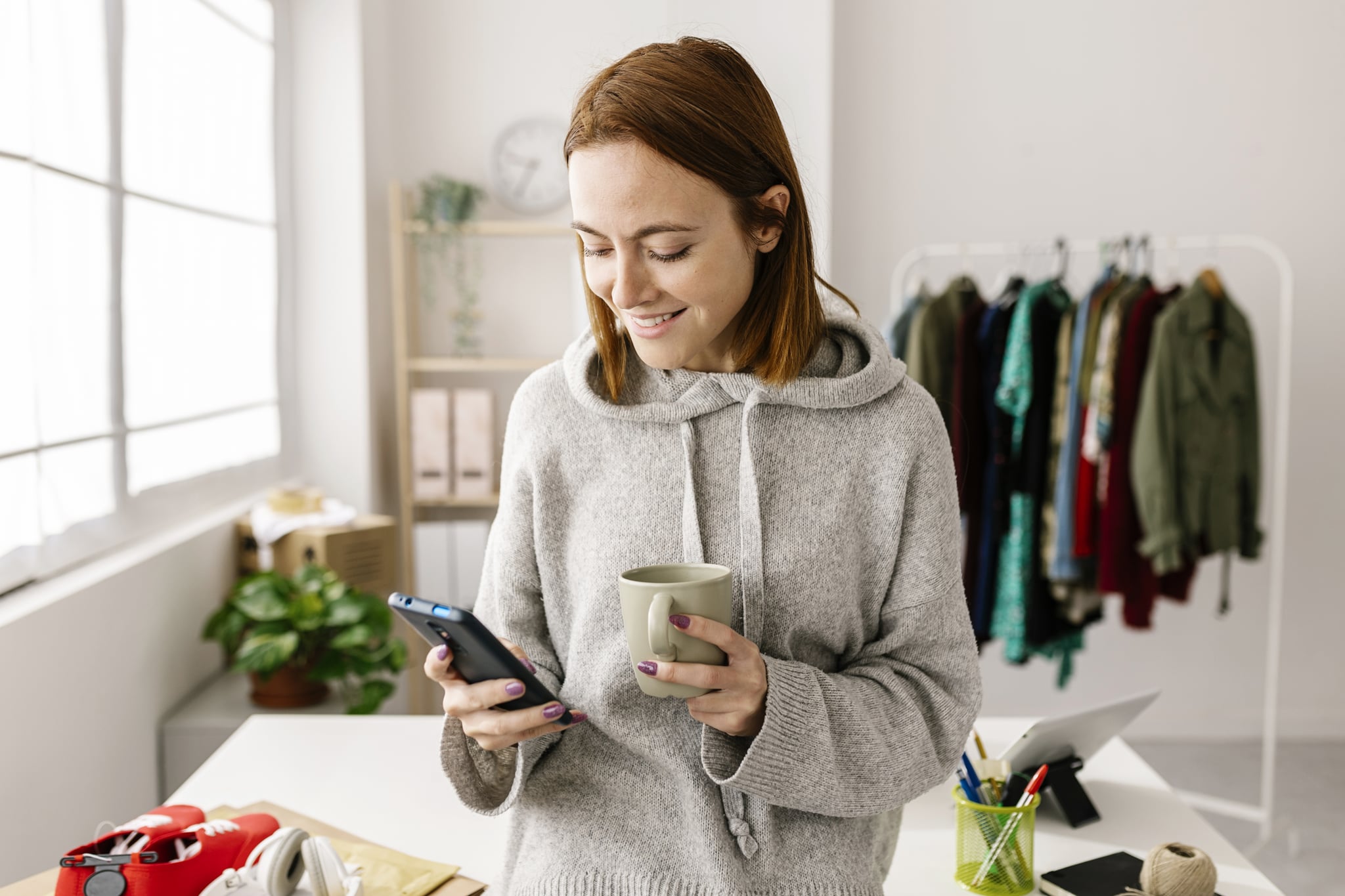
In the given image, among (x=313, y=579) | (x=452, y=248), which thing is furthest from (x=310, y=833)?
(x=452, y=248)

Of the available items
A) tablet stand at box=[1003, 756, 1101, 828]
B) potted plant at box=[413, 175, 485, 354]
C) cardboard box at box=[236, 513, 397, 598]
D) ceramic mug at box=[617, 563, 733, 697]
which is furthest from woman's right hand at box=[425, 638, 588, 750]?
potted plant at box=[413, 175, 485, 354]

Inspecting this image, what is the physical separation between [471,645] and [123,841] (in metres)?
0.43

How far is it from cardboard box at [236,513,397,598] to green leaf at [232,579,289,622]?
11.0 inches

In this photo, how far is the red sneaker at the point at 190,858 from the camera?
39.3 inches

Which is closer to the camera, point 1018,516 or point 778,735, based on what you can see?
point 778,735

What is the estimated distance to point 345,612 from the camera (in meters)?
2.51

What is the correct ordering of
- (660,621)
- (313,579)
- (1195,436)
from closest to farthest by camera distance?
(660,621) → (313,579) → (1195,436)

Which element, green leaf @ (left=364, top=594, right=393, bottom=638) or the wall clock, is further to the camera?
the wall clock

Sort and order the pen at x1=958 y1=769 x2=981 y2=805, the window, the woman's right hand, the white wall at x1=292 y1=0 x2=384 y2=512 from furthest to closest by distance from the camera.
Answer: the white wall at x1=292 y1=0 x2=384 y2=512, the window, the pen at x1=958 y1=769 x2=981 y2=805, the woman's right hand

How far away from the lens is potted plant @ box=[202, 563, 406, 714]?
97.0 inches

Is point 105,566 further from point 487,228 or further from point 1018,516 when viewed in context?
point 1018,516

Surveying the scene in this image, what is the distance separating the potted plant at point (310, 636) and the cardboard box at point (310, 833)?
1.14 metres

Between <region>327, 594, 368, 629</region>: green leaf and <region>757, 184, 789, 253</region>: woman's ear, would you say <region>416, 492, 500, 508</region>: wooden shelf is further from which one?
<region>757, 184, 789, 253</region>: woman's ear

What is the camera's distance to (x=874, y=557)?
3.50 feet
